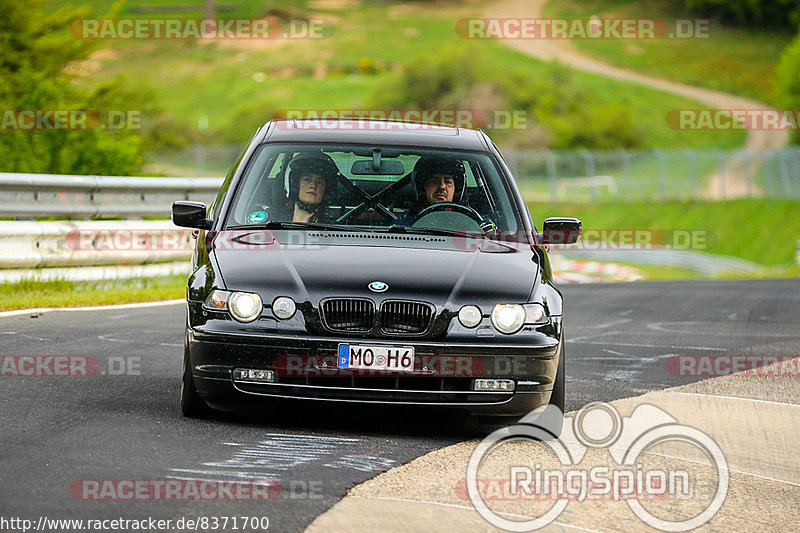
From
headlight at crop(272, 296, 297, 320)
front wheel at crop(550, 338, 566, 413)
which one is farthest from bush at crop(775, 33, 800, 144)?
headlight at crop(272, 296, 297, 320)

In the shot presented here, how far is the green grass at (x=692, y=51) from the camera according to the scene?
112000 mm

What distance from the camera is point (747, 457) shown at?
6.69 meters

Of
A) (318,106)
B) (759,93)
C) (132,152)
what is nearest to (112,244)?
(132,152)

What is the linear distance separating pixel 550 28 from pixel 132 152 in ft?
366

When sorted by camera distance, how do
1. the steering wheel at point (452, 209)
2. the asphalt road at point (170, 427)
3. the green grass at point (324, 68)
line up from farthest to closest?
the green grass at point (324, 68) → the steering wheel at point (452, 209) → the asphalt road at point (170, 427)

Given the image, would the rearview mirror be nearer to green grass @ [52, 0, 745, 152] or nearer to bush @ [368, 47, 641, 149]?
bush @ [368, 47, 641, 149]

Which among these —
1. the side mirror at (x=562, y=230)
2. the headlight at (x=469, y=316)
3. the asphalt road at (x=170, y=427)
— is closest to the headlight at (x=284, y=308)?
the asphalt road at (x=170, y=427)

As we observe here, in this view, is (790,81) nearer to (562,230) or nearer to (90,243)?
(90,243)

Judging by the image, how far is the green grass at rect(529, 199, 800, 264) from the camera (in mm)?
43844

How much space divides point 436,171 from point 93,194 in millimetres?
7088

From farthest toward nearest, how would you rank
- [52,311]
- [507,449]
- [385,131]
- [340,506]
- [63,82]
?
[63,82] < [52,311] < [385,131] < [507,449] < [340,506]

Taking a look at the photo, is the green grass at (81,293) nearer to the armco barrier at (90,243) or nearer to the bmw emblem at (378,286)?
the armco barrier at (90,243)

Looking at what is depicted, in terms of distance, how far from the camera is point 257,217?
299 inches

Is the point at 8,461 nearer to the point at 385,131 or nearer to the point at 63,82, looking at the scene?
the point at 385,131
